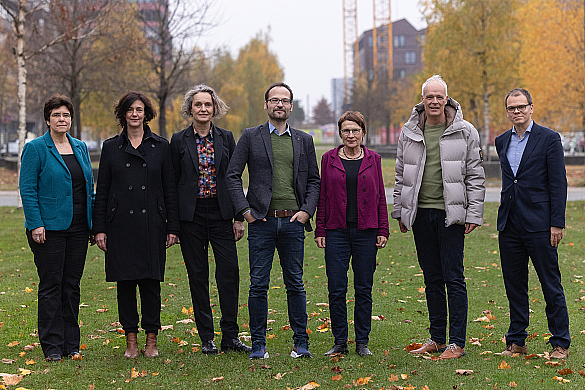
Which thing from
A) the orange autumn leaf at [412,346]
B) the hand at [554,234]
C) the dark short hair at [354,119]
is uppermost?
A: the dark short hair at [354,119]

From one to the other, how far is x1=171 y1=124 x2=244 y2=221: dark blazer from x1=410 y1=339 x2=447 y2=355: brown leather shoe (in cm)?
202

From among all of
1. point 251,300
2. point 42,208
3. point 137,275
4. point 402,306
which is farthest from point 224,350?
point 402,306

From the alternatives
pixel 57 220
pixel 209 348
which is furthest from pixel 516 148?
pixel 57 220

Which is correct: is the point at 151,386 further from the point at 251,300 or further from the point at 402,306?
the point at 402,306

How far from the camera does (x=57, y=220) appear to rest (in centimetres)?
532

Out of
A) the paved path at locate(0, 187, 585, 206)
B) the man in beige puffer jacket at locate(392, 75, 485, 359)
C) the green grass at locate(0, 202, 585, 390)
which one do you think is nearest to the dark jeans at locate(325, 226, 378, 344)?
the green grass at locate(0, 202, 585, 390)

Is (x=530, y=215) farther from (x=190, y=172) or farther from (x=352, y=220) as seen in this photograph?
(x=190, y=172)

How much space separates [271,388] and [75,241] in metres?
2.28

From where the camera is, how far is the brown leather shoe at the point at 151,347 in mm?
5488

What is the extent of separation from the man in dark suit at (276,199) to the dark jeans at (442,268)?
108 centimetres

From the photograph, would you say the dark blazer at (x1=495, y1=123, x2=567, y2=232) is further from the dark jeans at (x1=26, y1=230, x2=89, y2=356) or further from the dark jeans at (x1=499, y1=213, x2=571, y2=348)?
the dark jeans at (x1=26, y1=230, x2=89, y2=356)

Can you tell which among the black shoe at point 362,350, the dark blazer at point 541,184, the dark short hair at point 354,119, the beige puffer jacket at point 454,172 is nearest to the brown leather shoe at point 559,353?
the dark blazer at point 541,184

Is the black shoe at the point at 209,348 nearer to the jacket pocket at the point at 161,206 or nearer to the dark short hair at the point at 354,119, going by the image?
the jacket pocket at the point at 161,206

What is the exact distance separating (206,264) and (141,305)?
699 mm
